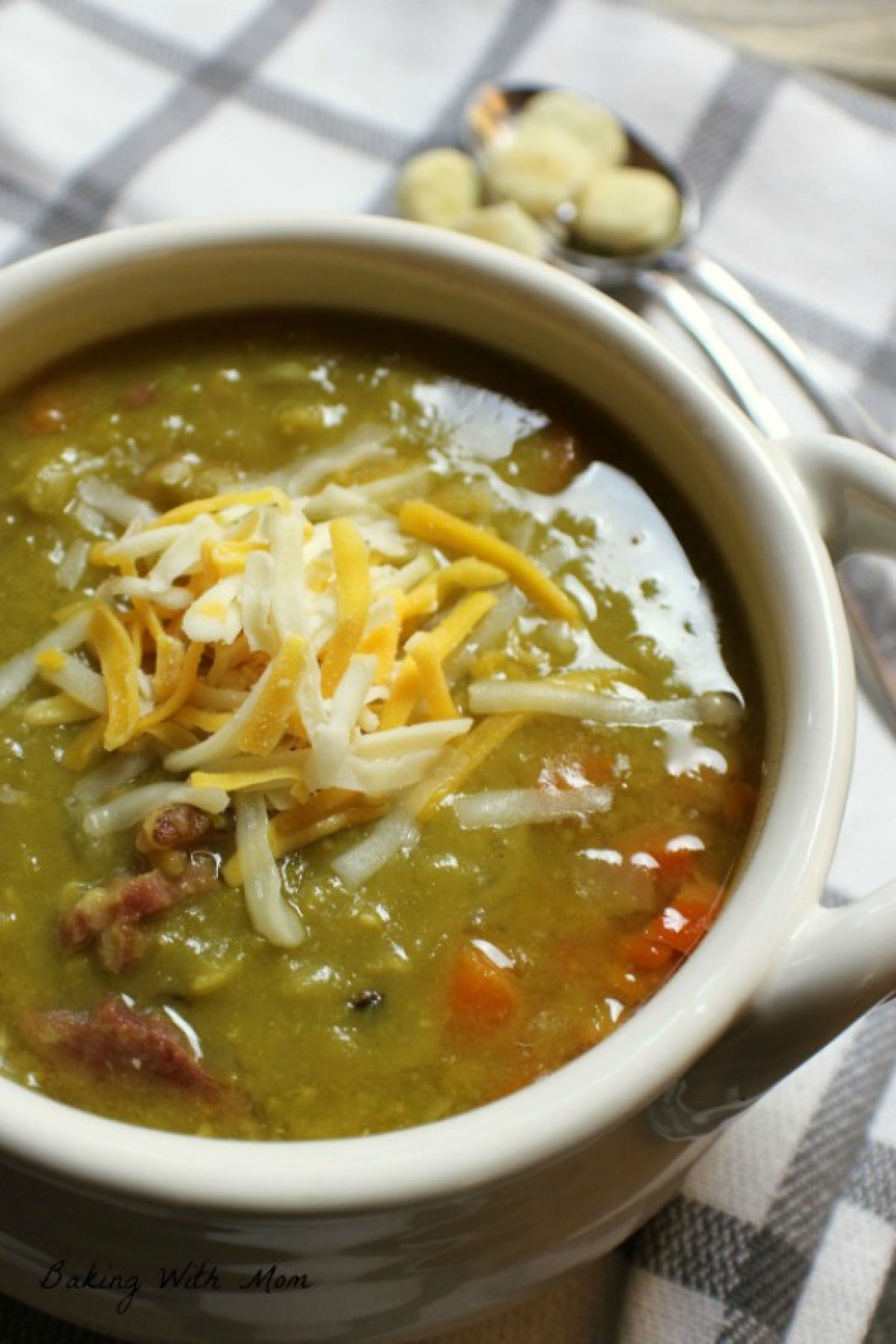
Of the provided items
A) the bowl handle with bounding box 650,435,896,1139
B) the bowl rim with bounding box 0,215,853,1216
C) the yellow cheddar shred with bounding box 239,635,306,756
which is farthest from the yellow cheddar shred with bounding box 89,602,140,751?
the bowl handle with bounding box 650,435,896,1139

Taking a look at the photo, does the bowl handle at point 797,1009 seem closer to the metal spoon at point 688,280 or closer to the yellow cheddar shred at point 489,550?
the yellow cheddar shred at point 489,550

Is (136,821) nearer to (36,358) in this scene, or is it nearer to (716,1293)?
(36,358)

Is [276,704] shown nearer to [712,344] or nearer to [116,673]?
[116,673]

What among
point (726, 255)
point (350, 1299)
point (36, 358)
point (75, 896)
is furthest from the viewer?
point (726, 255)

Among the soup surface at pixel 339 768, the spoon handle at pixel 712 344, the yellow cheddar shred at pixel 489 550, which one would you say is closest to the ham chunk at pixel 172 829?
the soup surface at pixel 339 768

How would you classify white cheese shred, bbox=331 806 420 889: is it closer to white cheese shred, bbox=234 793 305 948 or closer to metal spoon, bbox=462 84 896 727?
white cheese shred, bbox=234 793 305 948

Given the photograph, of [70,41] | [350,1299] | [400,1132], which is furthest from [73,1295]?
[70,41]
